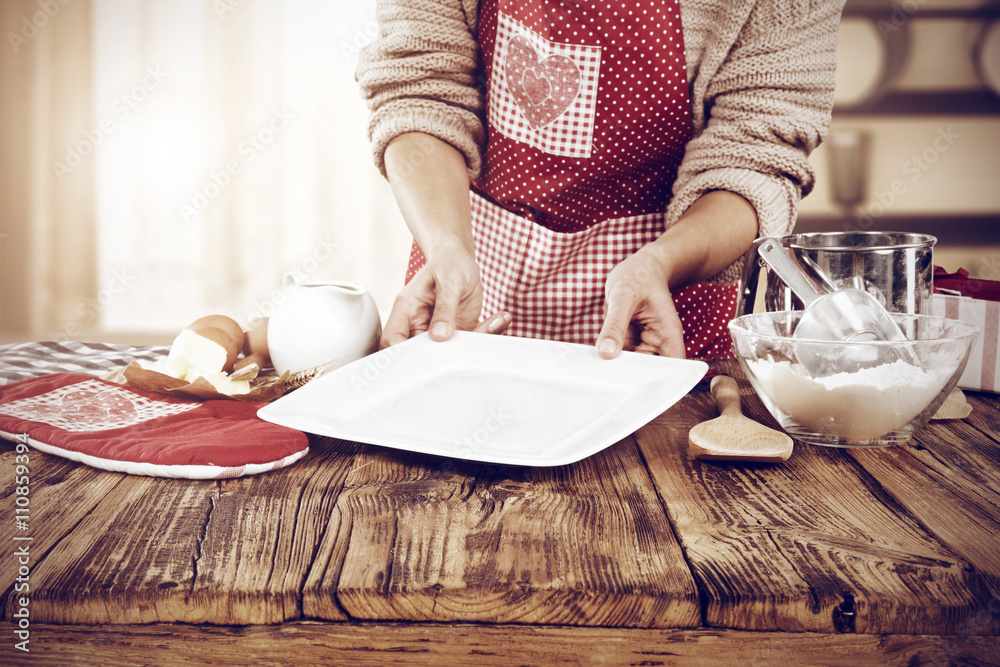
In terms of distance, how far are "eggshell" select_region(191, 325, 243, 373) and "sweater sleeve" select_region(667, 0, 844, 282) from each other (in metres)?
0.63

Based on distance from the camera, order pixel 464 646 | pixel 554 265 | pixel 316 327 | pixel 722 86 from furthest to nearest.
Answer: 1. pixel 554 265
2. pixel 722 86
3. pixel 316 327
4. pixel 464 646

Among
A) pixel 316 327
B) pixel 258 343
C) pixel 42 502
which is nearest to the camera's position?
pixel 42 502

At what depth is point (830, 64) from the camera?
98 centimetres

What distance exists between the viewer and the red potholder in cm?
55

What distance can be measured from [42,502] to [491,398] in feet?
1.25

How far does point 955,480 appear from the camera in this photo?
0.56 meters

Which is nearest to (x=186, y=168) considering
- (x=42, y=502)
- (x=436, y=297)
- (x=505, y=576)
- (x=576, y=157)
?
(x=576, y=157)

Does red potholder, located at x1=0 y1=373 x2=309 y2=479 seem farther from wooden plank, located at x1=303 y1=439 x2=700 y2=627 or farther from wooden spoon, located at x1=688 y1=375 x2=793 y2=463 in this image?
wooden spoon, located at x1=688 y1=375 x2=793 y2=463

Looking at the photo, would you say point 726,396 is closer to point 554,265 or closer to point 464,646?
point 464,646

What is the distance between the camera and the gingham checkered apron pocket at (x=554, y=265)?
1149mm

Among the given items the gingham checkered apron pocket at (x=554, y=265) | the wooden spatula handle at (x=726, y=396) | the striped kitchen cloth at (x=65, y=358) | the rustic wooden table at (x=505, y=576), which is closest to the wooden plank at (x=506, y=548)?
the rustic wooden table at (x=505, y=576)

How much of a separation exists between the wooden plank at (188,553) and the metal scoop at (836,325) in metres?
0.41

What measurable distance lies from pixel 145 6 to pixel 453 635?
11.1 feet

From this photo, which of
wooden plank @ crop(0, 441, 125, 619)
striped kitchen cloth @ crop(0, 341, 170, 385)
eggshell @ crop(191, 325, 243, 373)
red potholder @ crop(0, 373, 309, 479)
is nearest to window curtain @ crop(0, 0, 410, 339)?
striped kitchen cloth @ crop(0, 341, 170, 385)
